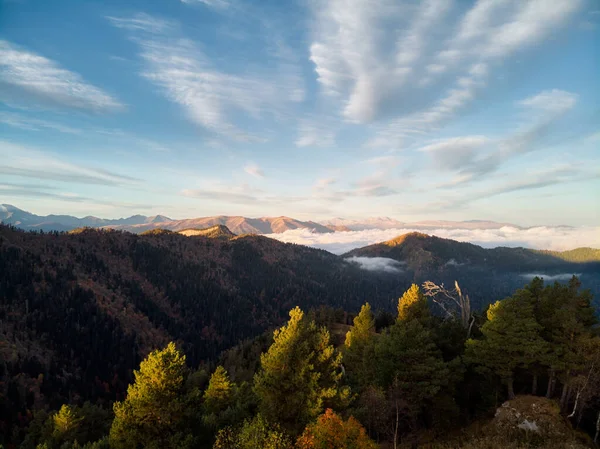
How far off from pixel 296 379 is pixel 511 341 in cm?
2252

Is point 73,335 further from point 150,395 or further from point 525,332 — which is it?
point 525,332

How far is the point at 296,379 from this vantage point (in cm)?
2316

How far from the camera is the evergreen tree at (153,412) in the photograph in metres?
22.2

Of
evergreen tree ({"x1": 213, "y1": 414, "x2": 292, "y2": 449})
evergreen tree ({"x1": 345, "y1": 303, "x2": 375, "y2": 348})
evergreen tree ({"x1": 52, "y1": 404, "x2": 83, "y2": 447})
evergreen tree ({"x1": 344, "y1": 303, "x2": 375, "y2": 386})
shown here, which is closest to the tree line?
evergreen tree ({"x1": 213, "y1": 414, "x2": 292, "y2": 449})

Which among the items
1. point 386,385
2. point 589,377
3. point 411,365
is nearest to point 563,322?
point 589,377

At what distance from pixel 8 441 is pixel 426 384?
144542mm

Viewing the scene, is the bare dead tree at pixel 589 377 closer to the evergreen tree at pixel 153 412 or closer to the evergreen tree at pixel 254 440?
the evergreen tree at pixel 254 440

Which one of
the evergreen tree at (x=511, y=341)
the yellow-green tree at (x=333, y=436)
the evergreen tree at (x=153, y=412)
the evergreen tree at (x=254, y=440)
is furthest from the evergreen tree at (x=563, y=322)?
the evergreen tree at (x=153, y=412)

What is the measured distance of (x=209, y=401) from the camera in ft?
121

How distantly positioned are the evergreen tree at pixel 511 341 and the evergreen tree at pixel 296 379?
723 inches

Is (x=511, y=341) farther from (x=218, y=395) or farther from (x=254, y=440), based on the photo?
(x=218, y=395)

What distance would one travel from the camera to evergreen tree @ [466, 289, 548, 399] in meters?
30.1

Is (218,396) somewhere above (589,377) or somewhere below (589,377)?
below

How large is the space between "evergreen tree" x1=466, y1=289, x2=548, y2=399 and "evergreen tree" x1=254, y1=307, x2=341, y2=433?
18.4 metres
